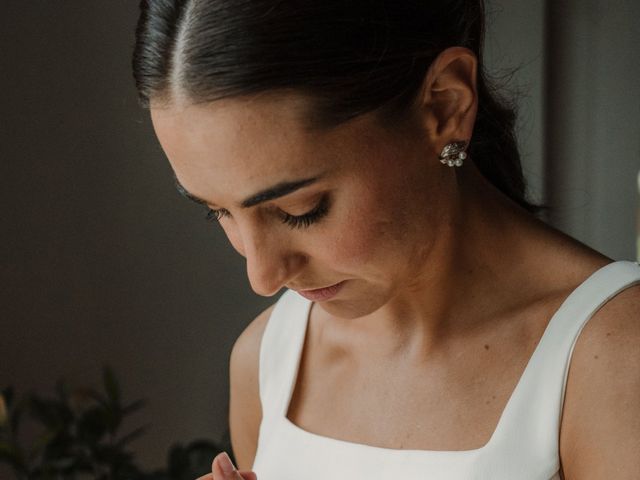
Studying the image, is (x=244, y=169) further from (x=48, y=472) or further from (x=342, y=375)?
(x=48, y=472)

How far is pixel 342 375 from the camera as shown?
134cm

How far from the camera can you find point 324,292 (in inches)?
43.1

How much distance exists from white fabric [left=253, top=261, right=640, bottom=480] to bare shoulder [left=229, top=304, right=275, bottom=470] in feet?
0.60

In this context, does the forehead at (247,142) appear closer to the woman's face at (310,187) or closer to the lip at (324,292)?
the woman's face at (310,187)

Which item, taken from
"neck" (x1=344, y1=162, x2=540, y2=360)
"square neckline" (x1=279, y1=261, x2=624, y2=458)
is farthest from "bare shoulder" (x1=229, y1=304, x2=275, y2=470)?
"neck" (x1=344, y1=162, x2=540, y2=360)

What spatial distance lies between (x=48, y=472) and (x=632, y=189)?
1528mm

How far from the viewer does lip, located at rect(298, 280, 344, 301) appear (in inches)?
42.9

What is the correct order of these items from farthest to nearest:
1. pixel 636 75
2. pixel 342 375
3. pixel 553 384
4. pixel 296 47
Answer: pixel 636 75 < pixel 342 375 < pixel 553 384 < pixel 296 47

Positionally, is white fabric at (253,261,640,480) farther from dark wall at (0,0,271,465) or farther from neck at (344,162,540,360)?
dark wall at (0,0,271,465)

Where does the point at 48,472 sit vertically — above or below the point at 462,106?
below

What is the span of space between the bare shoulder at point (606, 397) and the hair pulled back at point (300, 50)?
31 cm

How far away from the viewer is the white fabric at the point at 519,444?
105 cm

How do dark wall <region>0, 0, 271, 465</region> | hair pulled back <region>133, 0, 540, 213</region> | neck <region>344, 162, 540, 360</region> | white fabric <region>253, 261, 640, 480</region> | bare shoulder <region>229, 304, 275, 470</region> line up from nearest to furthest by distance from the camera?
hair pulled back <region>133, 0, 540, 213</region> < white fabric <region>253, 261, 640, 480</region> < neck <region>344, 162, 540, 360</region> < bare shoulder <region>229, 304, 275, 470</region> < dark wall <region>0, 0, 271, 465</region>

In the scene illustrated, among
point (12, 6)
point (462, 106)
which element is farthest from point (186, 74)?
point (12, 6)
